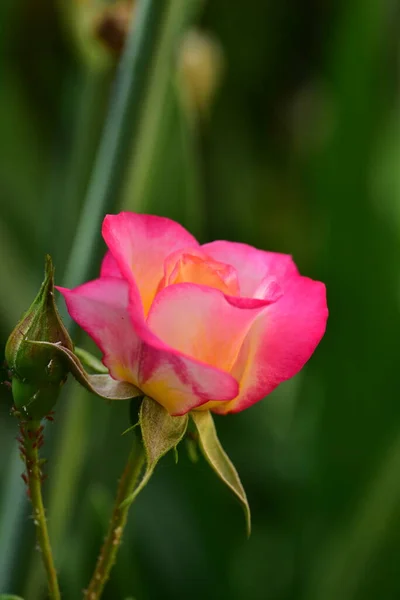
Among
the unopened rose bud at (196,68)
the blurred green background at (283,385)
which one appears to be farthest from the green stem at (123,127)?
the unopened rose bud at (196,68)

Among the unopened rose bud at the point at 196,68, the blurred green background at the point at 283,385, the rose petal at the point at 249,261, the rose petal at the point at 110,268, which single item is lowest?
the blurred green background at the point at 283,385

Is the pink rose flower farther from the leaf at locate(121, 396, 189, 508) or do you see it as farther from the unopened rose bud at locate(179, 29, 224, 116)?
the unopened rose bud at locate(179, 29, 224, 116)

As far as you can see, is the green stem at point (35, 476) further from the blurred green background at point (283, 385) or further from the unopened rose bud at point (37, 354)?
the blurred green background at point (283, 385)

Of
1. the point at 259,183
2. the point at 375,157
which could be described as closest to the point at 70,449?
the point at 375,157

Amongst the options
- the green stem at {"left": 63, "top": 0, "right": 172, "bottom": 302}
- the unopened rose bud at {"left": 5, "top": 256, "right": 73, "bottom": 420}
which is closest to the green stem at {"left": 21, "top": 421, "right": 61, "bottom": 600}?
the unopened rose bud at {"left": 5, "top": 256, "right": 73, "bottom": 420}

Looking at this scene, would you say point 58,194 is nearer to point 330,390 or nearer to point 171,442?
point 330,390

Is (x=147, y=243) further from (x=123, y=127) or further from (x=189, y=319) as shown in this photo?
(x=123, y=127)
